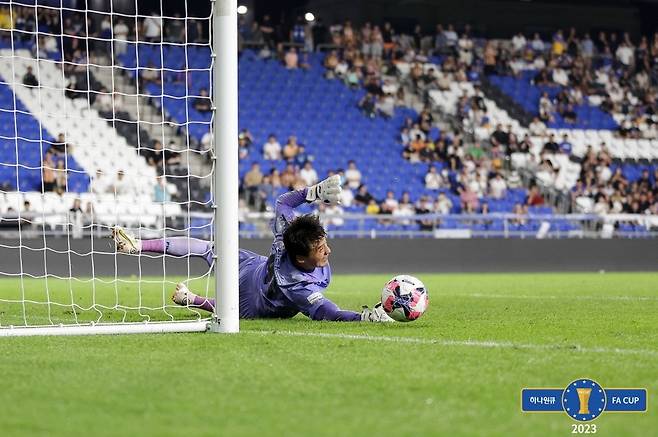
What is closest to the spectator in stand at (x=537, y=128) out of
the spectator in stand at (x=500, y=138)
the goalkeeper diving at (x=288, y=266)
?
the spectator in stand at (x=500, y=138)

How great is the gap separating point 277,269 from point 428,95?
65.4 feet

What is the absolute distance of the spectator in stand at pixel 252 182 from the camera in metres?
22.2

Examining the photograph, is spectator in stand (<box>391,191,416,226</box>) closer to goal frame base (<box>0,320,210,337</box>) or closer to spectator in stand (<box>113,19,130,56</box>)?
spectator in stand (<box>113,19,130,56</box>)

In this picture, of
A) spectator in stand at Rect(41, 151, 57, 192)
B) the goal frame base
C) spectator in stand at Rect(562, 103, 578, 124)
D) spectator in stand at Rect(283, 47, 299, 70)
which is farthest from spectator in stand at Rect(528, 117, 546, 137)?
the goal frame base

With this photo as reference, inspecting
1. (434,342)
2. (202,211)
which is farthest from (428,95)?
(434,342)

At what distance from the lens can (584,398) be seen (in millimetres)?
4176

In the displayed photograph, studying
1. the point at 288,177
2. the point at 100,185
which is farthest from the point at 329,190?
the point at 288,177

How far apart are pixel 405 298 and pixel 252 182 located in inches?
586

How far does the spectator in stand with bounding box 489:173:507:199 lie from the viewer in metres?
24.8

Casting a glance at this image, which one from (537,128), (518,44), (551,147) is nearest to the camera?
(551,147)

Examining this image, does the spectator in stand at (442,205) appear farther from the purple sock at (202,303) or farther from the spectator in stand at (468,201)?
the purple sock at (202,303)

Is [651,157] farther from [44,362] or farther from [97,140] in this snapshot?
[44,362]

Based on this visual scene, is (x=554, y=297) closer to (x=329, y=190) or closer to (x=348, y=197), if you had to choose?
(x=329, y=190)

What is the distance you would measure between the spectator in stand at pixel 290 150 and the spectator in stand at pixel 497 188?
4.46 meters
